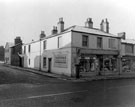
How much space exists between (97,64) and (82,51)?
3.58m

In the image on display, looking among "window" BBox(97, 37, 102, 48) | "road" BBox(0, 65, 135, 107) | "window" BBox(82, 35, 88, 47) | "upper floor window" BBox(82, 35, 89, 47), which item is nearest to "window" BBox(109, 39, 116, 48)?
"window" BBox(97, 37, 102, 48)

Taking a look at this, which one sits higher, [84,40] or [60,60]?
[84,40]

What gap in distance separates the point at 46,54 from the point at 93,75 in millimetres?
9555

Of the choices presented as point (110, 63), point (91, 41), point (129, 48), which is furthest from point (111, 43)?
point (129, 48)

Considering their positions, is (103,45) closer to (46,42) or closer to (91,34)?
(91,34)

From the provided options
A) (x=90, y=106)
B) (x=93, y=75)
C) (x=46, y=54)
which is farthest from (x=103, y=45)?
(x=90, y=106)

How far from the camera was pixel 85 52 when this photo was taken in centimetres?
2041

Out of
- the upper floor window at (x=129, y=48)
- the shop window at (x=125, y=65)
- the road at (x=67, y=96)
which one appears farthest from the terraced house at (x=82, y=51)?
the road at (x=67, y=96)

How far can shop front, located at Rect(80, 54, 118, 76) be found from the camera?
20.4 m

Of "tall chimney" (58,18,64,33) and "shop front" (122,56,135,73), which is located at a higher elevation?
"tall chimney" (58,18,64,33)

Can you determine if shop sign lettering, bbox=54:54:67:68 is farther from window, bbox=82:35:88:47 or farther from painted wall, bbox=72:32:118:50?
window, bbox=82:35:88:47

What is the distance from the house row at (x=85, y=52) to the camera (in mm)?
19812

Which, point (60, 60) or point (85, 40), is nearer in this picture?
point (85, 40)

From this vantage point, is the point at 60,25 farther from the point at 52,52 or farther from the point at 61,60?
the point at 61,60
